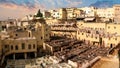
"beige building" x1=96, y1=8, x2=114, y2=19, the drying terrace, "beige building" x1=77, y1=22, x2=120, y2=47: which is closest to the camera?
the drying terrace

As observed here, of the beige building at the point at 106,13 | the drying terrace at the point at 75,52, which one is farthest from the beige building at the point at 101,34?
the beige building at the point at 106,13

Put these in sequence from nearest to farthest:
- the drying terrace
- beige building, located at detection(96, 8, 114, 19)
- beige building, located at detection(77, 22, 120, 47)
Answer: the drying terrace
beige building, located at detection(77, 22, 120, 47)
beige building, located at detection(96, 8, 114, 19)

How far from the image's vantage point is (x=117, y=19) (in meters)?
81.8

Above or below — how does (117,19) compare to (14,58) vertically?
above

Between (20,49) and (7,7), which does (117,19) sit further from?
(7,7)

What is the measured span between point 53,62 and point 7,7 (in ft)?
530

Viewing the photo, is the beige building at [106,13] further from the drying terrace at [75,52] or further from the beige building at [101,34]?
the drying terrace at [75,52]

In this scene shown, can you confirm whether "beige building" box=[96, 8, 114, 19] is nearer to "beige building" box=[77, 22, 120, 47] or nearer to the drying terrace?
"beige building" box=[77, 22, 120, 47]

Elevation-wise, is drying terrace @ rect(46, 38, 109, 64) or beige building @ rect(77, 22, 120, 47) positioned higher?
beige building @ rect(77, 22, 120, 47)

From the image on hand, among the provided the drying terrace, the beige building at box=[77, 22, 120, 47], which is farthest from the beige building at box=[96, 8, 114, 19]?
the drying terrace

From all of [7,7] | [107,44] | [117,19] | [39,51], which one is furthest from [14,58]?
[7,7]

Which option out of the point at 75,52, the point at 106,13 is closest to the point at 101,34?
the point at 75,52

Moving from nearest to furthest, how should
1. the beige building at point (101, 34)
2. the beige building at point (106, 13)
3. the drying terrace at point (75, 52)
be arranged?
the drying terrace at point (75, 52) → the beige building at point (101, 34) → the beige building at point (106, 13)

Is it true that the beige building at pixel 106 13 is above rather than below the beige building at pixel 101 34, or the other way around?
above
